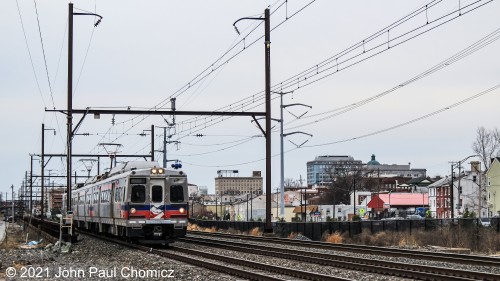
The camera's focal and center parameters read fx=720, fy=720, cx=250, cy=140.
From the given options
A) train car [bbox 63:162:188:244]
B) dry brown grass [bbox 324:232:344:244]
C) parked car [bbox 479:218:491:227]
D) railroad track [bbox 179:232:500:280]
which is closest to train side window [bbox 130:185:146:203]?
train car [bbox 63:162:188:244]

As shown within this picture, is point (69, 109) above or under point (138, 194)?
above

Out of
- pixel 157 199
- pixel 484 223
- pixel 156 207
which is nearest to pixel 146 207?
pixel 156 207

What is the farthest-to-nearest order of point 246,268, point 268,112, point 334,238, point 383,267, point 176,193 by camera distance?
point 268,112, point 334,238, point 176,193, point 246,268, point 383,267

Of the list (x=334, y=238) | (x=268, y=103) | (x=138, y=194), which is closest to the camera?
(x=138, y=194)

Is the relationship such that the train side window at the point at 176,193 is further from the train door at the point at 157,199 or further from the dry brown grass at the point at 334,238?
the dry brown grass at the point at 334,238

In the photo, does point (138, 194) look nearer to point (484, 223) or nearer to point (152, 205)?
point (152, 205)

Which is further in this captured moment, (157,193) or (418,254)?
(157,193)

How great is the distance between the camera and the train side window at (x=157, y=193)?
2827 cm

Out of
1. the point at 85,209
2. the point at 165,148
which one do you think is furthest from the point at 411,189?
the point at 85,209

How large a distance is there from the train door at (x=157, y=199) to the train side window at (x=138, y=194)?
11.1 inches

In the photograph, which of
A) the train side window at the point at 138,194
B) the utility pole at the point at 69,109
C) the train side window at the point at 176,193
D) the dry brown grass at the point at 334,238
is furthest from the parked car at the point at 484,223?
the utility pole at the point at 69,109

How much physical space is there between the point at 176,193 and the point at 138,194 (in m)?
1.52

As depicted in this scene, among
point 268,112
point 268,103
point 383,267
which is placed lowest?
point 383,267

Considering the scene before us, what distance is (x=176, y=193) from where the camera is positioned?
2872cm
